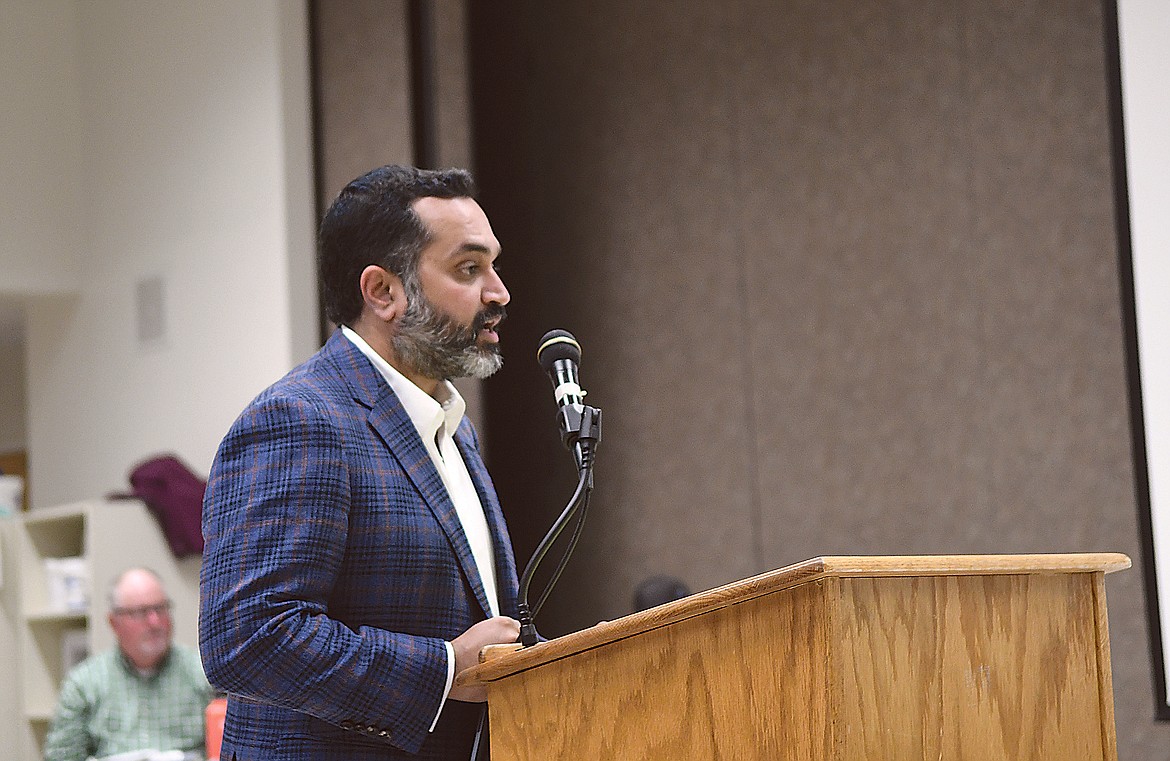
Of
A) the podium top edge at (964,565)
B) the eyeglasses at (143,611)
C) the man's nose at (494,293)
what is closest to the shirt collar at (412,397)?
the man's nose at (494,293)

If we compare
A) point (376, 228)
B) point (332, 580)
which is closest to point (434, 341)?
point (376, 228)

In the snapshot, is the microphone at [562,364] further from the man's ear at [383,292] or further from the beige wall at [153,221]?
the beige wall at [153,221]

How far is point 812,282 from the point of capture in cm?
502

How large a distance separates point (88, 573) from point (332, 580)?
13.6 ft

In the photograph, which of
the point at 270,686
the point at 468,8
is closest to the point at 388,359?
Result: the point at 270,686

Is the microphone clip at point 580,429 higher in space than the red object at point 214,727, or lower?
higher

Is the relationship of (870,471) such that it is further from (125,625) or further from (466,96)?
(125,625)

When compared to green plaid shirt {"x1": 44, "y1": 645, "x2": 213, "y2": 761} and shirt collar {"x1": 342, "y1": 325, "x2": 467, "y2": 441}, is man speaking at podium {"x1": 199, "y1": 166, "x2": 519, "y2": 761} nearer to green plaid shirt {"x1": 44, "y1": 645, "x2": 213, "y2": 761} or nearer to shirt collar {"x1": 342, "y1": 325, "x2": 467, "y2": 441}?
shirt collar {"x1": 342, "y1": 325, "x2": 467, "y2": 441}

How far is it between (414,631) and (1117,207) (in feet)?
8.35

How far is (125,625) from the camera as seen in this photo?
5094mm

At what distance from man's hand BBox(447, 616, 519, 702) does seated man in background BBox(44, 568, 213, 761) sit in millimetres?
3697

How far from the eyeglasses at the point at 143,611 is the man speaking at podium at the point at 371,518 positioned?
342 cm

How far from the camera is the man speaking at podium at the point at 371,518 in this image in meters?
1.60

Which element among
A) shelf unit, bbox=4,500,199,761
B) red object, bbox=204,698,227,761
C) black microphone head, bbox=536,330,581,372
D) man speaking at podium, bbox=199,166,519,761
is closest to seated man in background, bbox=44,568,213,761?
shelf unit, bbox=4,500,199,761
